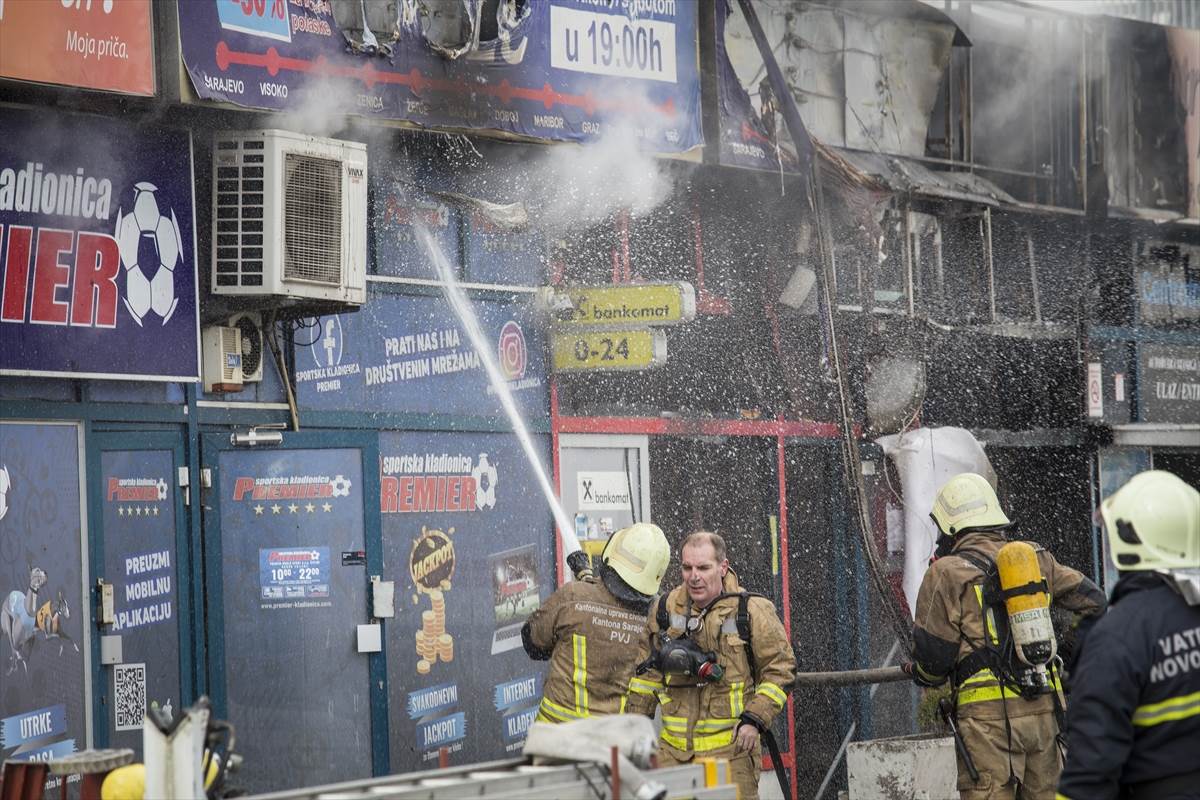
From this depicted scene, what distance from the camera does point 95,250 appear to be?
8945 millimetres

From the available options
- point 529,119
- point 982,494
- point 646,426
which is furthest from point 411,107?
point 982,494

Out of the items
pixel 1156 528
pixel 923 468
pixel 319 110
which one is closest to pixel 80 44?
pixel 319 110

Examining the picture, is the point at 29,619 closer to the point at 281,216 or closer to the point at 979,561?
the point at 281,216

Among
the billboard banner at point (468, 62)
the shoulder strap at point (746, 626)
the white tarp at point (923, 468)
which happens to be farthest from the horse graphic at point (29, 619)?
the white tarp at point (923, 468)

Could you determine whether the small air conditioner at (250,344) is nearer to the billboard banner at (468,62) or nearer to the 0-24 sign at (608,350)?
the billboard banner at (468,62)

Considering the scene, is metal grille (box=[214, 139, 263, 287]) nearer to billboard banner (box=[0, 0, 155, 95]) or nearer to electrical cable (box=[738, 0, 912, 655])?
billboard banner (box=[0, 0, 155, 95])

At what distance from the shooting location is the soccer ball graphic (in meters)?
9.09

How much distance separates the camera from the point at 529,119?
10688 millimetres

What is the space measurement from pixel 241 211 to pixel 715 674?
358 cm

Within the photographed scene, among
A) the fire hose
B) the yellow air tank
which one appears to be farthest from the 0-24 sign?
the yellow air tank

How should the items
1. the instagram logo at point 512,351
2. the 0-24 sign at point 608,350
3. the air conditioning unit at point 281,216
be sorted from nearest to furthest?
the air conditioning unit at point 281,216 → the 0-24 sign at point 608,350 → the instagram logo at point 512,351

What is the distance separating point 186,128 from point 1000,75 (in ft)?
26.8

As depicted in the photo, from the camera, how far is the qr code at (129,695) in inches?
356

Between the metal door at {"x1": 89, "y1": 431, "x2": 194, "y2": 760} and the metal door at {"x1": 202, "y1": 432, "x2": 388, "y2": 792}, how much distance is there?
198mm
